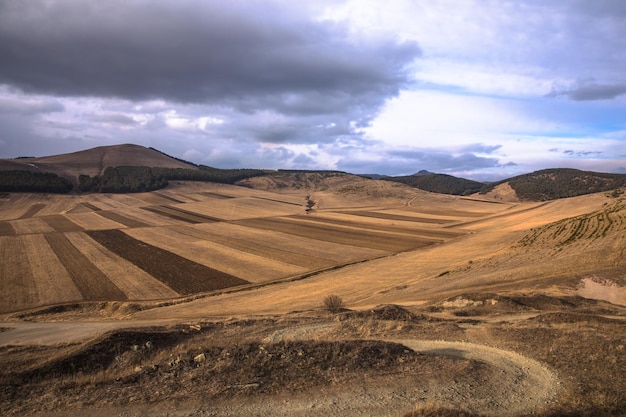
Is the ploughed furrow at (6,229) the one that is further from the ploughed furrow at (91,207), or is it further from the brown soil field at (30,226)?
the ploughed furrow at (91,207)

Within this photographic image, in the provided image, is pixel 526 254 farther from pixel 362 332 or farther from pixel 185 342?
pixel 185 342

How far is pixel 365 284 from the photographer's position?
39781mm

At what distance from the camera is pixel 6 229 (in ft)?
257

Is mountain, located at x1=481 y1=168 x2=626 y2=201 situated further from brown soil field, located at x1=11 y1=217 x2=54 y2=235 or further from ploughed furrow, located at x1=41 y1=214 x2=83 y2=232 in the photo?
brown soil field, located at x1=11 y1=217 x2=54 y2=235

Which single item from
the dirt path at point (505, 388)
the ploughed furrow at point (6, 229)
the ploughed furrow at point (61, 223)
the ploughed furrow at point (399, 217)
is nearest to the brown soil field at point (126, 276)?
the ploughed furrow at point (61, 223)

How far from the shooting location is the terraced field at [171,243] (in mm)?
42312

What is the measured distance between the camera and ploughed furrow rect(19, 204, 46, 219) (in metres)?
98.8

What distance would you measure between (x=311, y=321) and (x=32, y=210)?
391 ft

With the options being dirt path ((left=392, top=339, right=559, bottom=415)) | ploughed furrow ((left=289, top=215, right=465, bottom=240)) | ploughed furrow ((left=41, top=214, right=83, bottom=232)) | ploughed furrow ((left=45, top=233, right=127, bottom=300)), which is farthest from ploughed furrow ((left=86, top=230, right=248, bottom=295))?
ploughed furrow ((left=289, top=215, right=465, bottom=240))

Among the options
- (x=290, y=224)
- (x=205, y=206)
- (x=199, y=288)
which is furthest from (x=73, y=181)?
(x=199, y=288)

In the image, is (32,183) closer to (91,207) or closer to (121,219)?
(91,207)

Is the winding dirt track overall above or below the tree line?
below

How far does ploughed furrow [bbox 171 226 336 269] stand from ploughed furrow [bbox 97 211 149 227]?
1447 centimetres

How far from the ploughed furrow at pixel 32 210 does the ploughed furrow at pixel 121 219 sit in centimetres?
1608
